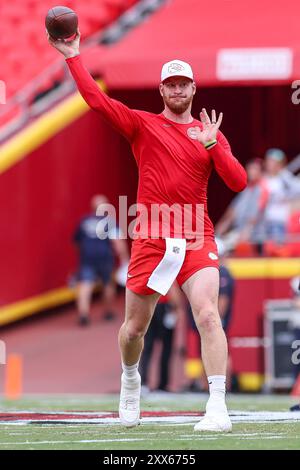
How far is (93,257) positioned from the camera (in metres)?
18.8

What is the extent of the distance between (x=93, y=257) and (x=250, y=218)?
317 cm

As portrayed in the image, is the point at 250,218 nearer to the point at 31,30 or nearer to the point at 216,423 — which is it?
the point at 31,30

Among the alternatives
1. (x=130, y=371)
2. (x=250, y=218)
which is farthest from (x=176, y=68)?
(x=250, y=218)

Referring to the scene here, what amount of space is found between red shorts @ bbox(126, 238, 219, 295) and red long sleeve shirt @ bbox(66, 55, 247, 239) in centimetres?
12

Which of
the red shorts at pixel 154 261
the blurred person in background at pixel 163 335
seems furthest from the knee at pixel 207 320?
the blurred person in background at pixel 163 335

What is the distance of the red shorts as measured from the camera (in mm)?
7863

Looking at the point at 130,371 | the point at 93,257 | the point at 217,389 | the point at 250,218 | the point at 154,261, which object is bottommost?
the point at 217,389

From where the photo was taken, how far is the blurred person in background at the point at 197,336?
14.4 m

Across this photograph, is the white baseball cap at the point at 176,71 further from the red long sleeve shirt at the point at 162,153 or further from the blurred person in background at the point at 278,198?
the blurred person in background at the point at 278,198

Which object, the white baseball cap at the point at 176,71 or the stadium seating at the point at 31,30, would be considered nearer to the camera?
the white baseball cap at the point at 176,71

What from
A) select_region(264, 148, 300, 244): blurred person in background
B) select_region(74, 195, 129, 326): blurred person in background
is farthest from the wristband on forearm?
select_region(74, 195, 129, 326): blurred person in background

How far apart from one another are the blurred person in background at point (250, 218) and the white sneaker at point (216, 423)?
8558mm

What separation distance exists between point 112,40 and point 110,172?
7.36ft

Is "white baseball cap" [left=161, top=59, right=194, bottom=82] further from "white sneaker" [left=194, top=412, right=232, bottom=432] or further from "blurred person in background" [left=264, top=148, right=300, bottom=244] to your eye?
"blurred person in background" [left=264, top=148, right=300, bottom=244]
